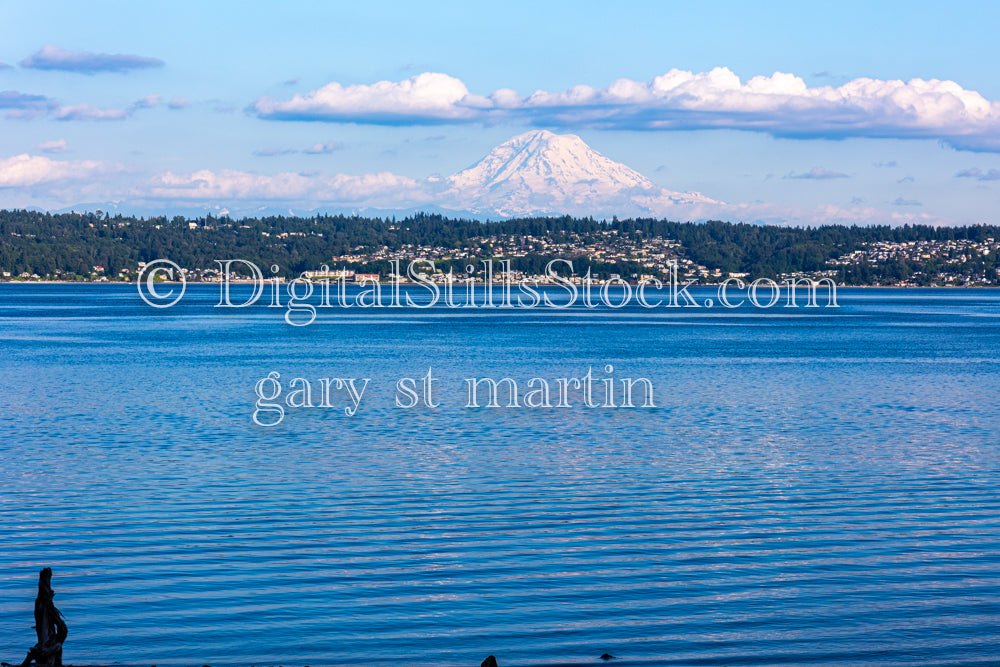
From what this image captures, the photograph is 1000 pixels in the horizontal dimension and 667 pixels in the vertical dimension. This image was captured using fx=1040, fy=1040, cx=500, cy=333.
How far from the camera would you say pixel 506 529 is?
61.8 ft

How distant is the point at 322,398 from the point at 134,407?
6.98m

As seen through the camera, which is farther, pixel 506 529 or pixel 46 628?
pixel 506 529

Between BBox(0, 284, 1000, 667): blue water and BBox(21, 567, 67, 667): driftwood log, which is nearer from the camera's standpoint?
BBox(21, 567, 67, 667): driftwood log

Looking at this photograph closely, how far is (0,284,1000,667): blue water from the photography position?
13.4 metres

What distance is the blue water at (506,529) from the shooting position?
13383 mm

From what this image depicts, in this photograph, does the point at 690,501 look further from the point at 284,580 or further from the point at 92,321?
the point at 92,321

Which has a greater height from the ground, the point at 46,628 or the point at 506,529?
the point at 46,628

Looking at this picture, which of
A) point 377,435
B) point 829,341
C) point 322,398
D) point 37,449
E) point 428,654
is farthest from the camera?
point 829,341

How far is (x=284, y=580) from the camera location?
15.5 m

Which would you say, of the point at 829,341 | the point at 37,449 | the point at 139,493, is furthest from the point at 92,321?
the point at 139,493

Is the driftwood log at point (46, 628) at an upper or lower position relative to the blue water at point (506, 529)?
upper

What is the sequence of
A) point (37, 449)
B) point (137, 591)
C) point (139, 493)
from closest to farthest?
1. point (137, 591)
2. point (139, 493)
3. point (37, 449)

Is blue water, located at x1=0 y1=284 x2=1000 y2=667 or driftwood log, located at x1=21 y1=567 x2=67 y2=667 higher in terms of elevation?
driftwood log, located at x1=21 y1=567 x2=67 y2=667

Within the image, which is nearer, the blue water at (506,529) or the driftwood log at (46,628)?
the driftwood log at (46,628)
